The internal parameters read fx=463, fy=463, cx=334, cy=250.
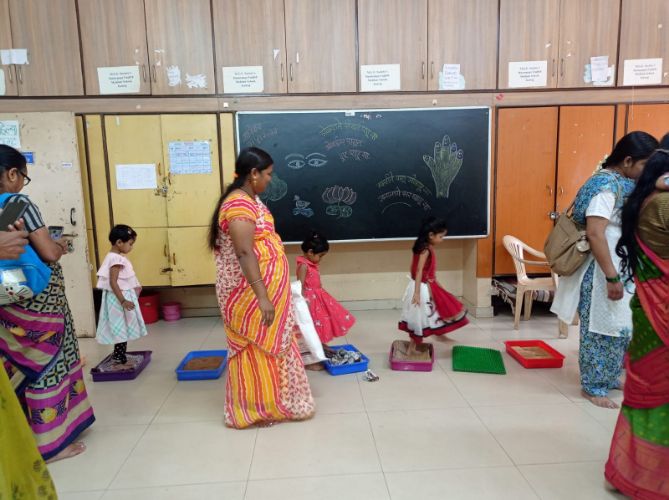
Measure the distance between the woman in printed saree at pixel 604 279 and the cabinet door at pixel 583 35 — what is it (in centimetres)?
197

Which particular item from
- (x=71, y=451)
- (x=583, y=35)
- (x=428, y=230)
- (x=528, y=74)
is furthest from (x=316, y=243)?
(x=583, y=35)

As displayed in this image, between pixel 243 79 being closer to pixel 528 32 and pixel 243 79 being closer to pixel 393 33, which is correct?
pixel 393 33

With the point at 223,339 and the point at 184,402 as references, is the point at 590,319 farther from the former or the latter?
the point at 223,339

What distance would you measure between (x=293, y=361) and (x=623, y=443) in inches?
58.2

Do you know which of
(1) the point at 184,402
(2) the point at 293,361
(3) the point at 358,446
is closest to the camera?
(3) the point at 358,446

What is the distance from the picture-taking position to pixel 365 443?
222 cm

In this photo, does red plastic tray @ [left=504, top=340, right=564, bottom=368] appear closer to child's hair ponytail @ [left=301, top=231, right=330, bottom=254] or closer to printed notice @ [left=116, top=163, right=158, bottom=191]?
child's hair ponytail @ [left=301, top=231, right=330, bottom=254]

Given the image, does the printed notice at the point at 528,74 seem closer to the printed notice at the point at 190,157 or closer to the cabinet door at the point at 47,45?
the printed notice at the point at 190,157

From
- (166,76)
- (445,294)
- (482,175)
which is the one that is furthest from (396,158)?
(166,76)

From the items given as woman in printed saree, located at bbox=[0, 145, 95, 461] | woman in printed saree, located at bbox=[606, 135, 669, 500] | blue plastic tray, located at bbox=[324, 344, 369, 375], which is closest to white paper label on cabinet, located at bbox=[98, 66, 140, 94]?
woman in printed saree, located at bbox=[0, 145, 95, 461]

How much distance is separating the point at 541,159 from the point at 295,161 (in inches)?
85.9

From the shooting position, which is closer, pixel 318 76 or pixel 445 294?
pixel 445 294

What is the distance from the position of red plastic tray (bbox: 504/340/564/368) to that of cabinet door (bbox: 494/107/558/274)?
98 centimetres

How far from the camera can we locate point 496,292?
4.25 meters
